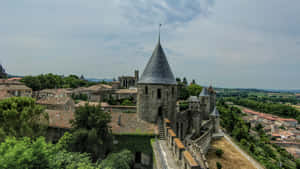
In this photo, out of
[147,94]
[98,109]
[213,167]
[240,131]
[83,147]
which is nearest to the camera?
[83,147]

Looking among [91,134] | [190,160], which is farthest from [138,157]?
[190,160]

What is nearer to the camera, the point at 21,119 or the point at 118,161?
the point at 118,161

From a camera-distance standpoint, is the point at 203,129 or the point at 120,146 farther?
the point at 203,129

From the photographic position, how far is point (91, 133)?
11.5 meters

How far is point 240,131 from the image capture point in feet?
130

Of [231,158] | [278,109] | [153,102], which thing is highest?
[153,102]

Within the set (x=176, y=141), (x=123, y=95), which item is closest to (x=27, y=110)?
(x=176, y=141)

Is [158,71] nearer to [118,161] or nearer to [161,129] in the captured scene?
[161,129]

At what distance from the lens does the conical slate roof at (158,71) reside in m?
14.8

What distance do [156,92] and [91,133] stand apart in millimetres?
7207

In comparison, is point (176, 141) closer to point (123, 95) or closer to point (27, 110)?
point (27, 110)

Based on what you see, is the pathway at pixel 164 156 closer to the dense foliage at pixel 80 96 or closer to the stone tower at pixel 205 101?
the stone tower at pixel 205 101

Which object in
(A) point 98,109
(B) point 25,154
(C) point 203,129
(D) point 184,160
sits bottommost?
(C) point 203,129

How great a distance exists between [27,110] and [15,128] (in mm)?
1825
